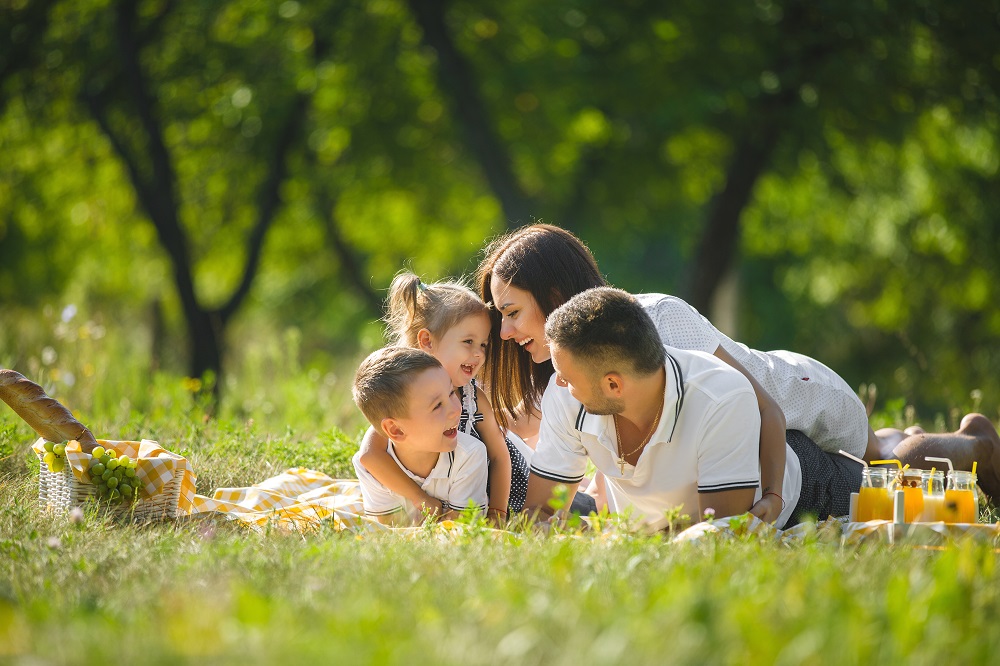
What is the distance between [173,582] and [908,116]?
10.8 meters

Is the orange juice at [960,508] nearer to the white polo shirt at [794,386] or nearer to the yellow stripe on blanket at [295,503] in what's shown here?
the white polo shirt at [794,386]

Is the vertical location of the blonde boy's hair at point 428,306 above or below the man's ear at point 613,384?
above

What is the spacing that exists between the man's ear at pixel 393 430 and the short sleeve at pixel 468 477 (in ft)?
0.94

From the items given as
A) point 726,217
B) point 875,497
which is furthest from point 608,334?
point 726,217

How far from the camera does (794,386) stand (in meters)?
4.75

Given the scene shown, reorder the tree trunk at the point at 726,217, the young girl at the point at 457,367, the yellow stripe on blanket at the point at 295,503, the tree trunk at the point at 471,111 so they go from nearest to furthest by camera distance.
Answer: the yellow stripe on blanket at the point at 295,503 → the young girl at the point at 457,367 → the tree trunk at the point at 726,217 → the tree trunk at the point at 471,111

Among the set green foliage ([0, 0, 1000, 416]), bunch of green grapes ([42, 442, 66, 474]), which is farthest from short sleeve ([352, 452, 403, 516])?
green foliage ([0, 0, 1000, 416])

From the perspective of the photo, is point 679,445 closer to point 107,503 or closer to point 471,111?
point 107,503

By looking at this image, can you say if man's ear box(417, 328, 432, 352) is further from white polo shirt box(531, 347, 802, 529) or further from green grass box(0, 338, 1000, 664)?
green grass box(0, 338, 1000, 664)

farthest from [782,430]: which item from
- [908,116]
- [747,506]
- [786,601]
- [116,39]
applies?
[116,39]

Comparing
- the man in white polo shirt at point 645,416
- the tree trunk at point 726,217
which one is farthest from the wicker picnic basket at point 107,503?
the tree trunk at point 726,217

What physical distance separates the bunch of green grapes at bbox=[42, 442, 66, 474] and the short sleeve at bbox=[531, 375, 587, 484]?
6.88ft

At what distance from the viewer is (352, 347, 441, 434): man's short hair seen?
4.61 meters

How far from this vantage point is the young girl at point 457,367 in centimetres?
479
